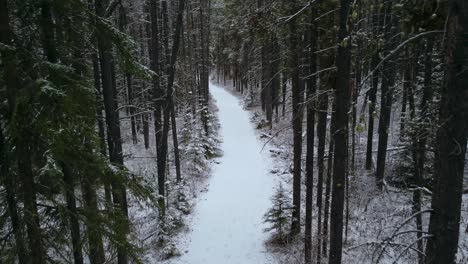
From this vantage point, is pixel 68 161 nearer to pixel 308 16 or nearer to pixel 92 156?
pixel 92 156

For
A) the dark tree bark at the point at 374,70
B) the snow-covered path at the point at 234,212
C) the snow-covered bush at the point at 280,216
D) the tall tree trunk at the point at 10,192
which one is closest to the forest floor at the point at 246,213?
the snow-covered path at the point at 234,212

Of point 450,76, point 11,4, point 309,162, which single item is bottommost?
point 309,162

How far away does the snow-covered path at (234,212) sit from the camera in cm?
1272

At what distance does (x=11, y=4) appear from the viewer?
5461 mm

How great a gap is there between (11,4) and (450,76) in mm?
6278

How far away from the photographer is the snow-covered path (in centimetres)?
1272

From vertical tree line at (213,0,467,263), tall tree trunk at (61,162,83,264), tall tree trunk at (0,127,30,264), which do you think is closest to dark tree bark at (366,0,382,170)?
vertical tree line at (213,0,467,263)

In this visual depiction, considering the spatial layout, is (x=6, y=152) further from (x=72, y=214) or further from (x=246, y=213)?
(x=246, y=213)

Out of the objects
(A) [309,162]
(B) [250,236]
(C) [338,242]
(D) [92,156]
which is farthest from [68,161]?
(B) [250,236]

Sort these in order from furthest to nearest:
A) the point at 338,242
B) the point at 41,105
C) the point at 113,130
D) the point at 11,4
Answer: the point at 113,130
the point at 338,242
the point at 11,4
the point at 41,105

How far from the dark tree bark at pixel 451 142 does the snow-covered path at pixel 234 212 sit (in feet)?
28.2

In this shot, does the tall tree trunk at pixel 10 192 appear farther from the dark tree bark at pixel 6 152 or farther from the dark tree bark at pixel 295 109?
the dark tree bark at pixel 295 109

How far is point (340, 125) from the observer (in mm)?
6977

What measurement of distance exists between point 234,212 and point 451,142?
1243cm
